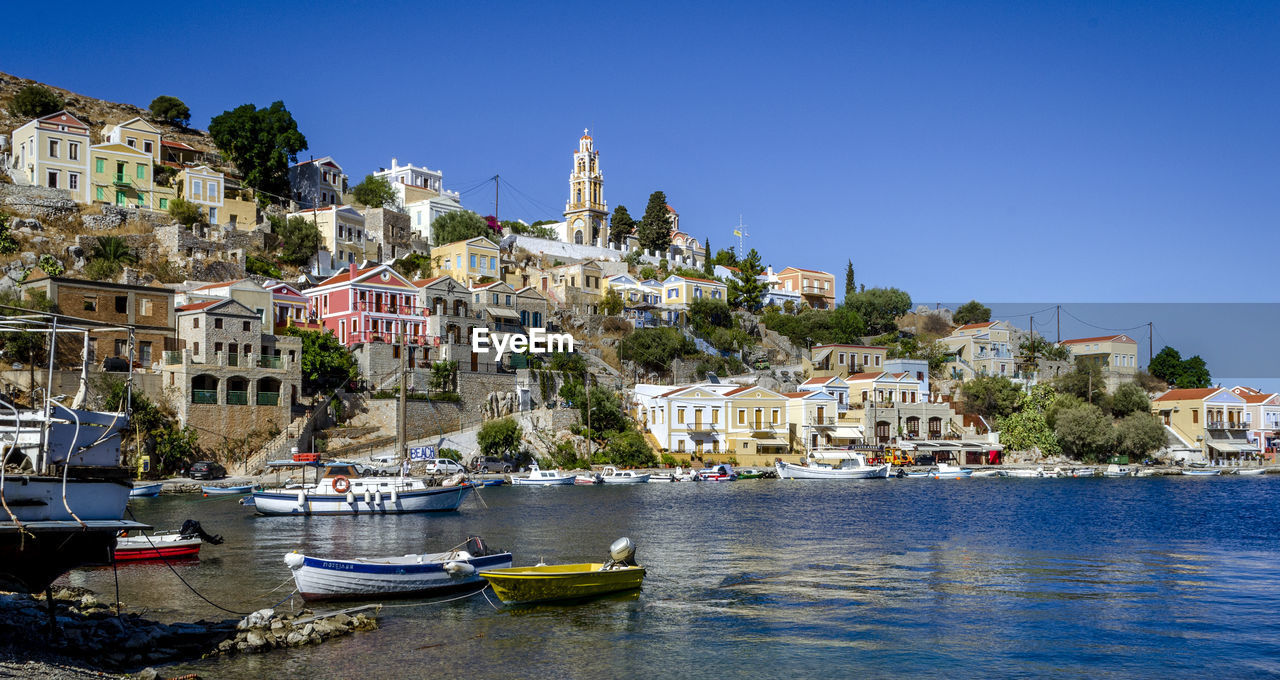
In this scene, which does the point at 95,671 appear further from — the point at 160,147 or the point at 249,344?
the point at 160,147

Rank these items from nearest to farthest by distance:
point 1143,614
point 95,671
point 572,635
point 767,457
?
point 95,671 < point 572,635 < point 1143,614 < point 767,457

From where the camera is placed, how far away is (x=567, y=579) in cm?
2303

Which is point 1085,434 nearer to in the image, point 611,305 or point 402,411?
point 611,305

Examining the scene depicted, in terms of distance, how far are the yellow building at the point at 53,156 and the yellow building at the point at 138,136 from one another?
13.0 ft

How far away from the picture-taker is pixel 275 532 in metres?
36.9

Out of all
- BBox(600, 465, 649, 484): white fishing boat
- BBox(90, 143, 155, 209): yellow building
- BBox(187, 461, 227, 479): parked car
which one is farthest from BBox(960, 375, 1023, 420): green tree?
BBox(90, 143, 155, 209): yellow building

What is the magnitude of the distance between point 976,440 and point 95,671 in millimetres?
75040

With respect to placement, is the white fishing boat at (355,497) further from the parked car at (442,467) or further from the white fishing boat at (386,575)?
the white fishing boat at (386,575)

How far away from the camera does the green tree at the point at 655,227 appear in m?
113

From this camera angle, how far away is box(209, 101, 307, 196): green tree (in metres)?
84.2

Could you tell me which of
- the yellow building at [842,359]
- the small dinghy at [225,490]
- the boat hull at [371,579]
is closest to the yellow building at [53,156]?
the small dinghy at [225,490]

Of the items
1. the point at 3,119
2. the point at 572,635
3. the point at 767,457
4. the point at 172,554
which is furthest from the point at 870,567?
the point at 3,119

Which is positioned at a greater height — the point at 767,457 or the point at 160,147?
the point at 160,147

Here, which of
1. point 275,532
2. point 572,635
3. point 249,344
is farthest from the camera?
point 249,344
